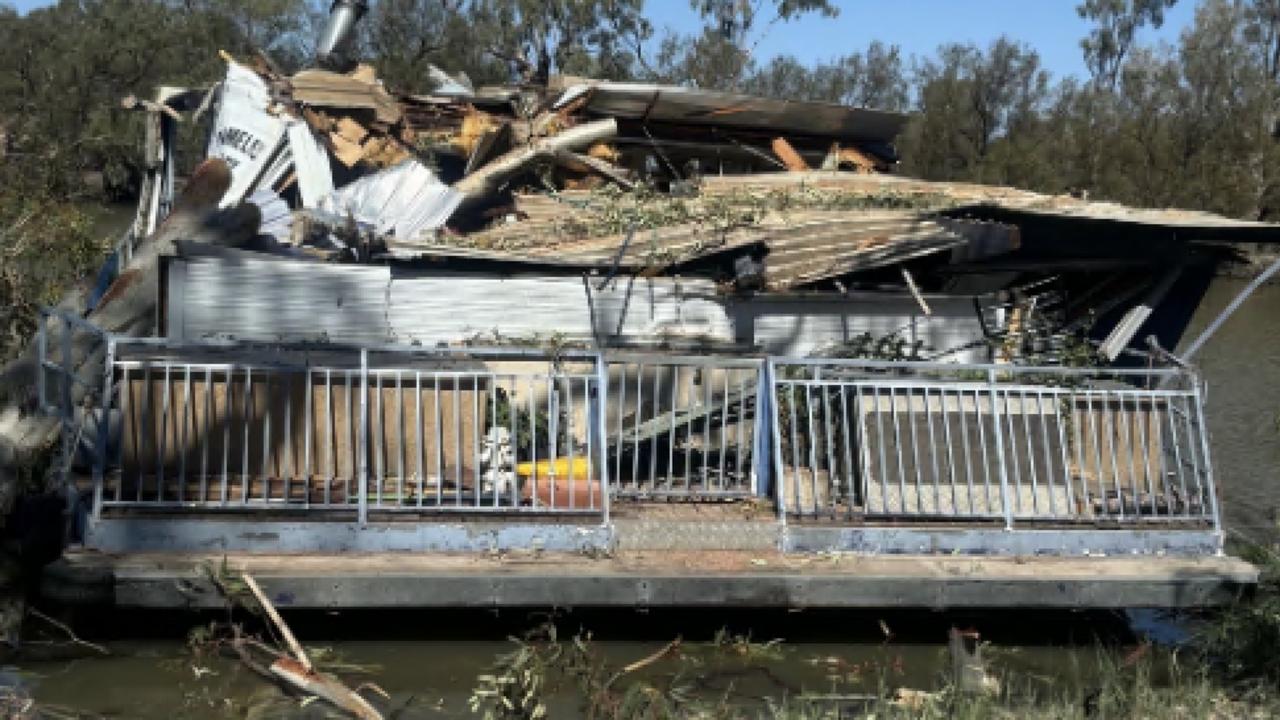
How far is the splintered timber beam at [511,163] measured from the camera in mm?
13398

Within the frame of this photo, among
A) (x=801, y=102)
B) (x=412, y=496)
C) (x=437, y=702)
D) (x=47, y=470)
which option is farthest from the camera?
(x=801, y=102)

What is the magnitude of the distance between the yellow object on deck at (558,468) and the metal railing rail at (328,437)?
17mm

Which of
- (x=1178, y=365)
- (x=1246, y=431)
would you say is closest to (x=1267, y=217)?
(x=1246, y=431)

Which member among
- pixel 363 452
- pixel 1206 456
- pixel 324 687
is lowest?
pixel 324 687

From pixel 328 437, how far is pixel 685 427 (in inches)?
116

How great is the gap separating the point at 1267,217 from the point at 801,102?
102 feet

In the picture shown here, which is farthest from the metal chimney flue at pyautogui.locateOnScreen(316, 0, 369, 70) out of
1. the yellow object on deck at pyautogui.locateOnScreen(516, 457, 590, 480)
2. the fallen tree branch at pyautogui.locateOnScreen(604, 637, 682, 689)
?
the fallen tree branch at pyautogui.locateOnScreen(604, 637, 682, 689)

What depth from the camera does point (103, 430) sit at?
25.6 ft

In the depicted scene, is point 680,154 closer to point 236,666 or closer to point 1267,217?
point 236,666

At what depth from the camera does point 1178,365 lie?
9.60 meters

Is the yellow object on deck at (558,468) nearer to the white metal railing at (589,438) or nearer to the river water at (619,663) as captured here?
the white metal railing at (589,438)

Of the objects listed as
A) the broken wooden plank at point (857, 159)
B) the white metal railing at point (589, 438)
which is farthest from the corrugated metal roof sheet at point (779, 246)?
the broken wooden plank at point (857, 159)

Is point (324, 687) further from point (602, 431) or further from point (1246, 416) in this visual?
point (1246, 416)

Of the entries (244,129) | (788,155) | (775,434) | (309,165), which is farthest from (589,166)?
(775,434)
